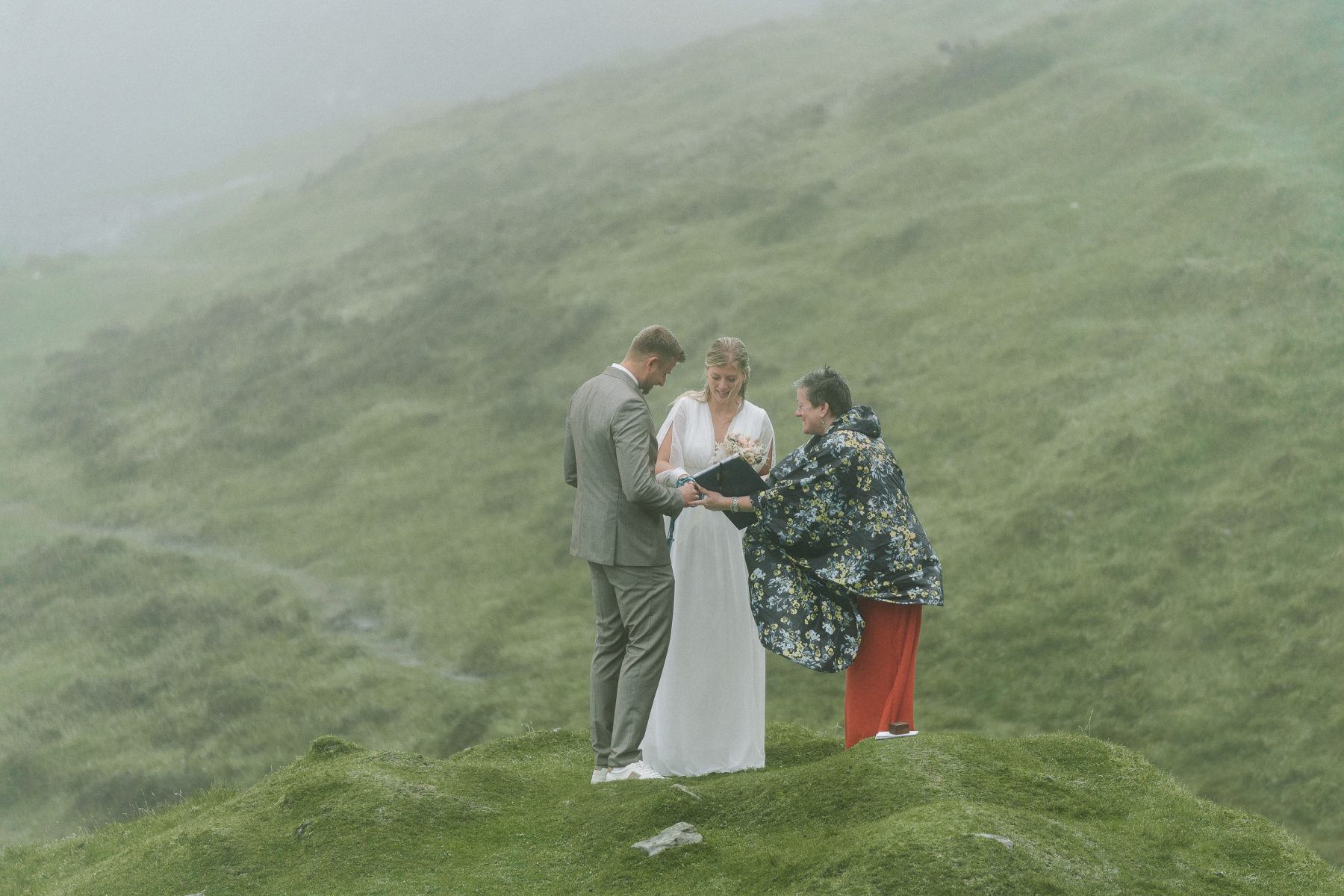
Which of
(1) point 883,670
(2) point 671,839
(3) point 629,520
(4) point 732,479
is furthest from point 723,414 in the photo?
(2) point 671,839

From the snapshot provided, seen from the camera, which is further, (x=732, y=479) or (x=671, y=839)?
(x=732, y=479)

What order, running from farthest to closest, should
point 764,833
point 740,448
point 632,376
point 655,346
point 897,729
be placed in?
point 740,448, point 897,729, point 632,376, point 655,346, point 764,833

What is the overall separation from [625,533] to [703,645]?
52.3 inches

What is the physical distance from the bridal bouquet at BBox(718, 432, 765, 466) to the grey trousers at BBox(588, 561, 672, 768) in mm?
997

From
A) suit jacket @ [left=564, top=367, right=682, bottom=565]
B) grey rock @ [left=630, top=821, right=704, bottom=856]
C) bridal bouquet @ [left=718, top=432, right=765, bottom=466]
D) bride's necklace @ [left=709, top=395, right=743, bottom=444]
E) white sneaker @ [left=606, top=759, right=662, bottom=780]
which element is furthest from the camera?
bride's necklace @ [left=709, top=395, right=743, bottom=444]

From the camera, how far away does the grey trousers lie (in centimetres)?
895

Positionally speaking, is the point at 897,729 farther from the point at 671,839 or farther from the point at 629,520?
the point at 629,520

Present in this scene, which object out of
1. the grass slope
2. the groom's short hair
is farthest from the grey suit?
the grass slope

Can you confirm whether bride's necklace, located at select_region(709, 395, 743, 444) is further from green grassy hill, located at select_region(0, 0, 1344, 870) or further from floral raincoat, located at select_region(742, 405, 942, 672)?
green grassy hill, located at select_region(0, 0, 1344, 870)

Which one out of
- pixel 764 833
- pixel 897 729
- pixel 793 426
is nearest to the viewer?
pixel 764 833

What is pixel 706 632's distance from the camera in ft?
31.6

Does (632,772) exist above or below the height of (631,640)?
below

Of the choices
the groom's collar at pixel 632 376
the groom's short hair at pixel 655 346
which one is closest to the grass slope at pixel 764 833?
the groom's collar at pixel 632 376

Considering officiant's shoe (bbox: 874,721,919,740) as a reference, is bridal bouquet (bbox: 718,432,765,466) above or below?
above
